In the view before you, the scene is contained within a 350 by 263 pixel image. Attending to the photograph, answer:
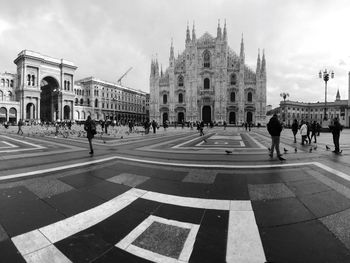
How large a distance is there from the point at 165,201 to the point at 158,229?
88 centimetres

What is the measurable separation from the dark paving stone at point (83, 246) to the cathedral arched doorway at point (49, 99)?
75573 millimetres

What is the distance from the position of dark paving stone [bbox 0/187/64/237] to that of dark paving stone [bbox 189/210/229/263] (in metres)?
1.95

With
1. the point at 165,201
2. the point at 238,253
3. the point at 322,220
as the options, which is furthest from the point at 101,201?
the point at 322,220

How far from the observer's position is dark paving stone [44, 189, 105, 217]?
3160 millimetres

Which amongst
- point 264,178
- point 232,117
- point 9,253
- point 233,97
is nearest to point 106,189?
point 9,253

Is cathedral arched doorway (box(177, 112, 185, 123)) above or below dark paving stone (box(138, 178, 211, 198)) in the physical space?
above

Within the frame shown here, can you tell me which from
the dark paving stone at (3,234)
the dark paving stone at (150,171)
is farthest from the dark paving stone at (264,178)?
the dark paving stone at (3,234)

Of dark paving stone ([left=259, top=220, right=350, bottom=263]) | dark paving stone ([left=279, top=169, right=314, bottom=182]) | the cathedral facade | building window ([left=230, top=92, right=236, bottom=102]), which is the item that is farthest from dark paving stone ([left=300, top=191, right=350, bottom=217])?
building window ([left=230, top=92, right=236, bottom=102])

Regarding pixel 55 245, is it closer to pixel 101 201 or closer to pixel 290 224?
pixel 101 201

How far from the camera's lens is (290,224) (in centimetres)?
271

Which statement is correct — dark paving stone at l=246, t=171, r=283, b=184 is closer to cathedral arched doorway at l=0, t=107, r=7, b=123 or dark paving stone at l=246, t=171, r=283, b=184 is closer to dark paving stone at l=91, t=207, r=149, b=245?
dark paving stone at l=91, t=207, r=149, b=245

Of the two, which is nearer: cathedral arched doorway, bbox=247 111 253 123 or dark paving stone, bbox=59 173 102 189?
dark paving stone, bbox=59 173 102 189

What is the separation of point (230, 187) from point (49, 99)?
279 feet

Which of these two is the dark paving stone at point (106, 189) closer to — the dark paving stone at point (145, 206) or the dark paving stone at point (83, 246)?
the dark paving stone at point (145, 206)
